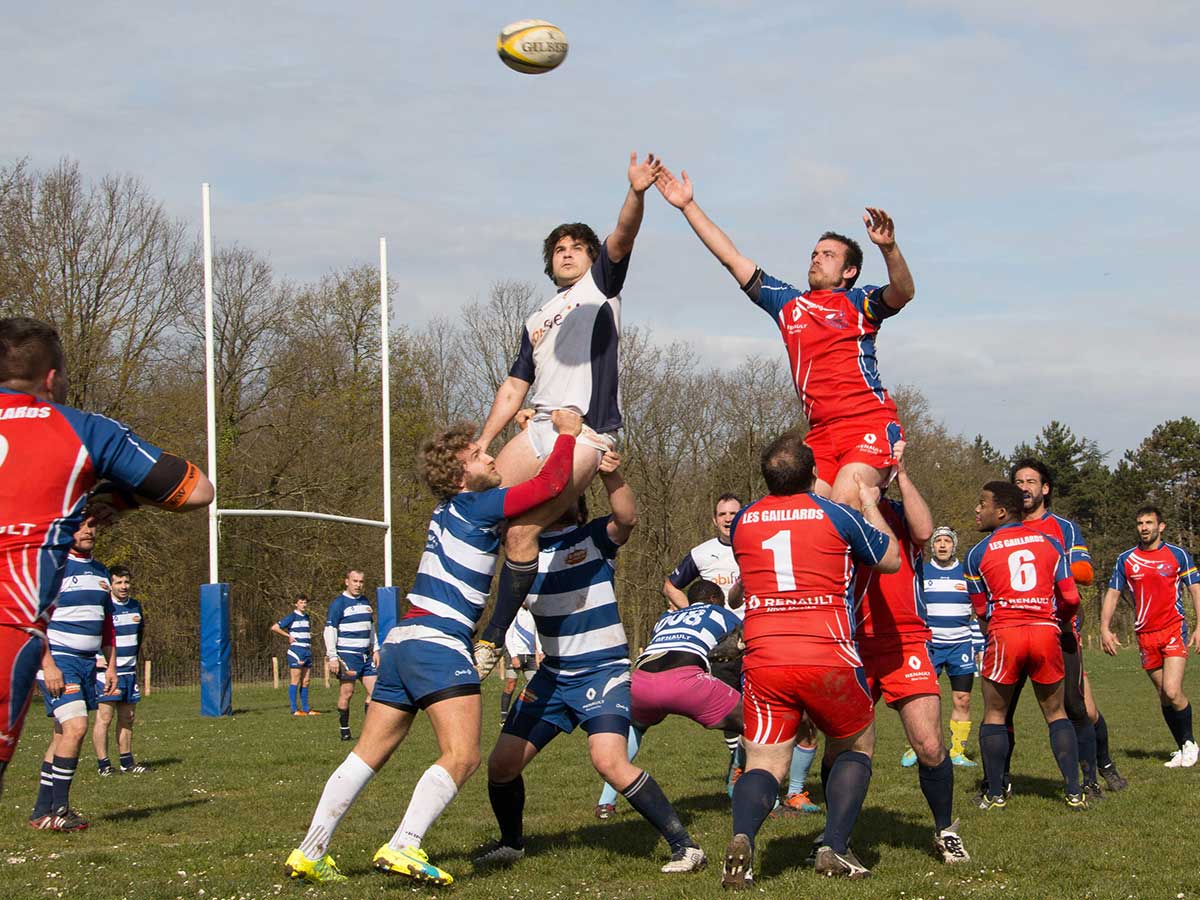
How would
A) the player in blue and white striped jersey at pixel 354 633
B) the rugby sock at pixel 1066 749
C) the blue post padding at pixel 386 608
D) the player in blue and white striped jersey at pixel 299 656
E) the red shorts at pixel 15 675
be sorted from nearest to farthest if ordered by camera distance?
the red shorts at pixel 15 675 < the rugby sock at pixel 1066 749 < the player in blue and white striped jersey at pixel 354 633 < the player in blue and white striped jersey at pixel 299 656 < the blue post padding at pixel 386 608

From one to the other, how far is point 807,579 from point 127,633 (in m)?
9.75

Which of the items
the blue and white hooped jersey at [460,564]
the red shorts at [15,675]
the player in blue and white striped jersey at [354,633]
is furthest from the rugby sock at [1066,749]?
the player in blue and white striped jersey at [354,633]

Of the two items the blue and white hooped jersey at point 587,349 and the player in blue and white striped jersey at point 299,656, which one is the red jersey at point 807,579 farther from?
the player in blue and white striped jersey at point 299,656

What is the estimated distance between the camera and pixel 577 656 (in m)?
6.71

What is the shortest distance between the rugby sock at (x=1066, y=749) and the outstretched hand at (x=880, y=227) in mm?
4235

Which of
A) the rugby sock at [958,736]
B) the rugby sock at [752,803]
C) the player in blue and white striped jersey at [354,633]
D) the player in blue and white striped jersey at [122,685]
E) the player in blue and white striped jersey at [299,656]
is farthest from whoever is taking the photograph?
the player in blue and white striped jersey at [299,656]

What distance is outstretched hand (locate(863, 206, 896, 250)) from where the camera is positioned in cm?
596

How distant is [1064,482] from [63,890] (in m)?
72.5

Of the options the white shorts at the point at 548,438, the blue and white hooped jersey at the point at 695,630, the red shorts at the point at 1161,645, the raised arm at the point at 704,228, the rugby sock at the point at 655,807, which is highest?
the raised arm at the point at 704,228

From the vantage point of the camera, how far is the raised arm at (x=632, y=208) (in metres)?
6.54

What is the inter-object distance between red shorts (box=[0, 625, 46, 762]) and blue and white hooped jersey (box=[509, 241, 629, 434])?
3.09 m

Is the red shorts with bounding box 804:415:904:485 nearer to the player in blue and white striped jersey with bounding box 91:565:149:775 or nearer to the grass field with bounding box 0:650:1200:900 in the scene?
the grass field with bounding box 0:650:1200:900

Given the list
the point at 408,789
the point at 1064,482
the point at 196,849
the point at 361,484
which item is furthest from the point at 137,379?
the point at 1064,482

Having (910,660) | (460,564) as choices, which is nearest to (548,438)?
(460,564)
